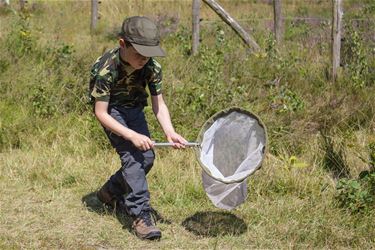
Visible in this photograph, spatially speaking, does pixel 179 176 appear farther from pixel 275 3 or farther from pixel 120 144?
pixel 275 3

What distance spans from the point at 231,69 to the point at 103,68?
2940mm

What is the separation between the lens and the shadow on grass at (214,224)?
369cm

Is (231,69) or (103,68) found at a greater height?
(103,68)

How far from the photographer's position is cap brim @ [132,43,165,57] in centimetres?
325

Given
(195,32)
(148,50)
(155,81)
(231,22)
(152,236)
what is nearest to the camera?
(148,50)

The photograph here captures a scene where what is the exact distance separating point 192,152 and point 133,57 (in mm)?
1547

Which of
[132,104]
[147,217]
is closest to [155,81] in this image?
[132,104]

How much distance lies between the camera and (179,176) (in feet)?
14.5

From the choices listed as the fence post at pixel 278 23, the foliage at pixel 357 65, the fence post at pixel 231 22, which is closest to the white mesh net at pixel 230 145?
the foliage at pixel 357 65

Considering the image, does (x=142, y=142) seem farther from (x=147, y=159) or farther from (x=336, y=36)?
(x=336, y=36)

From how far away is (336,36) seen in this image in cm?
591

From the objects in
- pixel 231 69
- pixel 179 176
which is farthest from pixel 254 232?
pixel 231 69

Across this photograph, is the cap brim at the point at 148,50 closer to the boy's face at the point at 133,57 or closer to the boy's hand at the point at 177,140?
the boy's face at the point at 133,57

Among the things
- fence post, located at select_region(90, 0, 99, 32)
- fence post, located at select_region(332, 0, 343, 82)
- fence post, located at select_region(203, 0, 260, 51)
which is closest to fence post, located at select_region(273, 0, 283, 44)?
fence post, located at select_region(203, 0, 260, 51)
